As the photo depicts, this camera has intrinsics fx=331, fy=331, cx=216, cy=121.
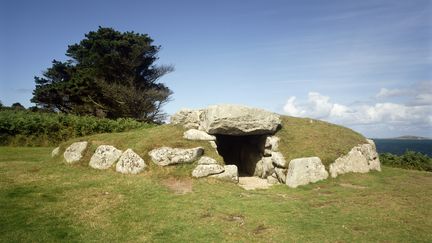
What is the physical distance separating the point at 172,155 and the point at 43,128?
Answer: 15.7 metres

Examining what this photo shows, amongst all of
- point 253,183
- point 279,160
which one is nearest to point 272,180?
point 253,183

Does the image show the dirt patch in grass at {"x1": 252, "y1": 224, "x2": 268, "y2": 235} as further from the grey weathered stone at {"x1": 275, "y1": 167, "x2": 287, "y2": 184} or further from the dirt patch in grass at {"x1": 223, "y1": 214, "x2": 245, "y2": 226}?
the grey weathered stone at {"x1": 275, "y1": 167, "x2": 287, "y2": 184}

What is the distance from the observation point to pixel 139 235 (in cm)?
1064

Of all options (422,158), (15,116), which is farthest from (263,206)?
(15,116)

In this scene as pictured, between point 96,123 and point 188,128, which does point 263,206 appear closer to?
point 188,128

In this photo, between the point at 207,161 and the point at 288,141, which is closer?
the point at 207,161

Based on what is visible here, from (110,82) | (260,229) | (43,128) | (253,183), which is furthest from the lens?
(110,82)

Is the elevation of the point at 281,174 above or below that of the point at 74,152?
below

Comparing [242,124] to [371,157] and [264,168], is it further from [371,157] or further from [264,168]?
[371,157]

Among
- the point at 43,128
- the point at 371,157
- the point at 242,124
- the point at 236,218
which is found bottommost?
the point at 236,218

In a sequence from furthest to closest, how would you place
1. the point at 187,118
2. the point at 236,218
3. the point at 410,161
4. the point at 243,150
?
1. the point at 410,161
2. the point at 243,150
3. the point at 187,118
4. the point at 236,218

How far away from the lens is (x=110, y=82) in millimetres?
44094

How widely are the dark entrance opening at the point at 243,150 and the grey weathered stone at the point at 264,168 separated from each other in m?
0.67

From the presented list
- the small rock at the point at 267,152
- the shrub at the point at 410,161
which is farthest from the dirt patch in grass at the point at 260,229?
the shrub at the point at 410,161
